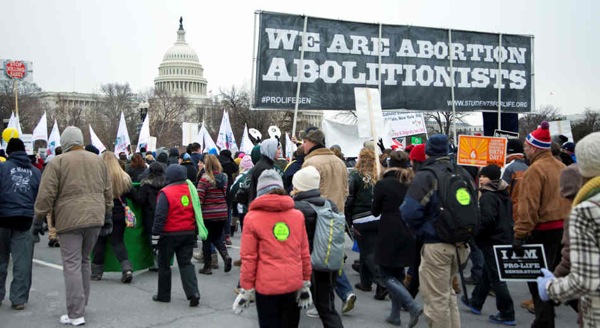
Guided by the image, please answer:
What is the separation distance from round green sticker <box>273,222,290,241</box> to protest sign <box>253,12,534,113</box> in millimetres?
7804

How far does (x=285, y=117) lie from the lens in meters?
62.5

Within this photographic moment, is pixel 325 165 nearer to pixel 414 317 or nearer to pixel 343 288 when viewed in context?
pixel 343 288

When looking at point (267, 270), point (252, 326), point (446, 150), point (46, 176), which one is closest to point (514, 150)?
point (446, 150)

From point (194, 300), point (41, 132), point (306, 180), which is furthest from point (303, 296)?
point (41, 132)

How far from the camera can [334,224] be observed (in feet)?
16.6

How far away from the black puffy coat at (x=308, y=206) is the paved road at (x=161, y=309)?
1590 millimetres

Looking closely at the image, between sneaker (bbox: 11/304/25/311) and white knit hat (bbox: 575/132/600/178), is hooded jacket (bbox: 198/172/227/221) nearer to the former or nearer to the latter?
sneaker (bbox: 11/304/25/311)

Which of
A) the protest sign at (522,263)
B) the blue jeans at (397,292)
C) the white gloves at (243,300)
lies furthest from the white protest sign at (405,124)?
the white gloves at (243,300)

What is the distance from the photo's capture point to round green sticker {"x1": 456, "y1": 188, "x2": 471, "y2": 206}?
490cm

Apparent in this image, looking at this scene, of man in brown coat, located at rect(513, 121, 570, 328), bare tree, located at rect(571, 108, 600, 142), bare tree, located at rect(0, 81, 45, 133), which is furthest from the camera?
bare tree, located at rect(0, 81, 45, 133)

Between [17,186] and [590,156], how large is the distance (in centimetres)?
575

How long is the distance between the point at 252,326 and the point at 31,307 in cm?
265

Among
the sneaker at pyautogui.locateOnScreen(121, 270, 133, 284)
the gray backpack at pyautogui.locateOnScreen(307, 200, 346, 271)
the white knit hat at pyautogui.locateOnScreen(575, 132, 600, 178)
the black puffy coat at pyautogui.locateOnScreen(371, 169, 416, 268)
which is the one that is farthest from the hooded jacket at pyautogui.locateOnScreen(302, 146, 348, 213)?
the white knit hat at pyautogui.locateOnScreen(575, 132, 600, 178)

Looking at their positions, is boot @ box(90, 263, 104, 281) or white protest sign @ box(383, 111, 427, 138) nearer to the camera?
boot @ box(90, 263, 104, 281)
